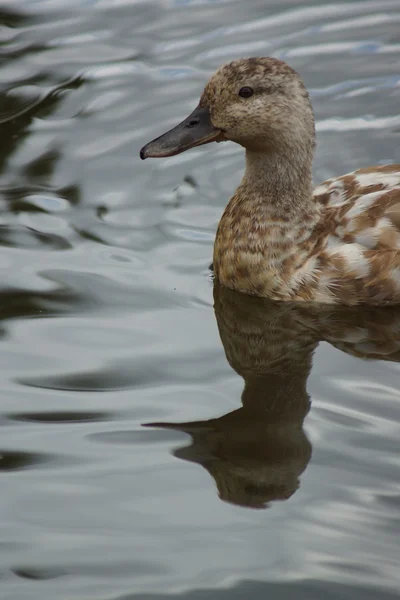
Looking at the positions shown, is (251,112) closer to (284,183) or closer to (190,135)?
(190,135)

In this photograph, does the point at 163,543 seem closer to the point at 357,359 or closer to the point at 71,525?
the point at 71,525

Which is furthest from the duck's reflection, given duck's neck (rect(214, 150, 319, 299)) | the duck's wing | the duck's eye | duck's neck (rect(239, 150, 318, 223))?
the duck's eye

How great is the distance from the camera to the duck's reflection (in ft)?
16.6

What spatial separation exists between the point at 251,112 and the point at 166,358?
1.44 metres

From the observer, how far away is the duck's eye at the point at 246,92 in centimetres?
652

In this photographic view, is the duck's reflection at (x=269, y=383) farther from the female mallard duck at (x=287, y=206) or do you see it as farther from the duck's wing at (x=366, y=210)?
the duck's wing at (x=366, y=210)

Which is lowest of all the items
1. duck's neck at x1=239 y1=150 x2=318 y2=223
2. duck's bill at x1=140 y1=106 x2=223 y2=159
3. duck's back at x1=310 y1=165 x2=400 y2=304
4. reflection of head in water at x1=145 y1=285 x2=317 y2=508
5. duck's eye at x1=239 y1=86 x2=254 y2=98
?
reflection of head in water at x1=145 y1=285 x2=317 y2=508

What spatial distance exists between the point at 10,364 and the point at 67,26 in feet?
16.1

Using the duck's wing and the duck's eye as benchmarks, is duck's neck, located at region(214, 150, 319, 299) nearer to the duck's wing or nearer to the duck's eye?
the duck's wing

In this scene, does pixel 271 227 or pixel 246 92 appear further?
pixel 271 227

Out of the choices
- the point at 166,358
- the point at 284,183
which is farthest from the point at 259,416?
the point at 284,183

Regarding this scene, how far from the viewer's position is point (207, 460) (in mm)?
5156

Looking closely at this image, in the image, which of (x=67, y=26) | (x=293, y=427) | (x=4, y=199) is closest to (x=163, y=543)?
(x=293, y=427)

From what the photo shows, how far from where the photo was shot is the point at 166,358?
19.7 feet
